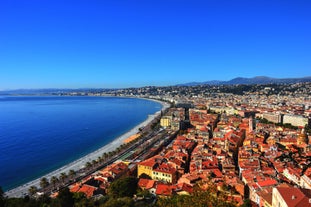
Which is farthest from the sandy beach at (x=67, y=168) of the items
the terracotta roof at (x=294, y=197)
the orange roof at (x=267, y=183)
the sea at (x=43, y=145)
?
the terracotta roof at (x=294, y=197)

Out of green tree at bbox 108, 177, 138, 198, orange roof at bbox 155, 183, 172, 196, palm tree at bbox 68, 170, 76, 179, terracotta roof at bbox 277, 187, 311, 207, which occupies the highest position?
terracotta roof at bbox 277, 187, 311, 207

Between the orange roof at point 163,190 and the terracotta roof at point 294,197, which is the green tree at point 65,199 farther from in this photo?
the terracotta roof at point 294,197

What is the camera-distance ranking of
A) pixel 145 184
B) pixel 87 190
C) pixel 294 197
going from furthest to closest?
pixel 145 184 < pixel 87 190 < pixel 294 197

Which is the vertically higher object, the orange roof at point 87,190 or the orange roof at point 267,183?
the orange roof at point 267,183

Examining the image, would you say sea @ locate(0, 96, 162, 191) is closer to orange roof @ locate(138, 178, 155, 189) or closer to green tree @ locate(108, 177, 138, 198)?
orange roof @ locate(138, 178, 155, 189)

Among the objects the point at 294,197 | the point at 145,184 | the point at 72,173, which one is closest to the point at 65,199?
the point at 145,184

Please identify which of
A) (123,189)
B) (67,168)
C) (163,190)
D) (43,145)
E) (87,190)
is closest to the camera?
(123,189)

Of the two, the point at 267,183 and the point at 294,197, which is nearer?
the point at 294,197

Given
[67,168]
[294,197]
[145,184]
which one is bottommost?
[67,168]

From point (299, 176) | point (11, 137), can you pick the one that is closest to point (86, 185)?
point (299, 176)

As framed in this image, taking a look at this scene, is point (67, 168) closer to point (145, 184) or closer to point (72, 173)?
point (72, 173)

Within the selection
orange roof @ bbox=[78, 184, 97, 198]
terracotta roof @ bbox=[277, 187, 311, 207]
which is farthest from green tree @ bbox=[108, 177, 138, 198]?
terracotta roof @ bbox=[277, 187, 311, 207]

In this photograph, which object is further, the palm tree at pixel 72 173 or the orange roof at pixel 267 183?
the palm tree at pixel 72 173
